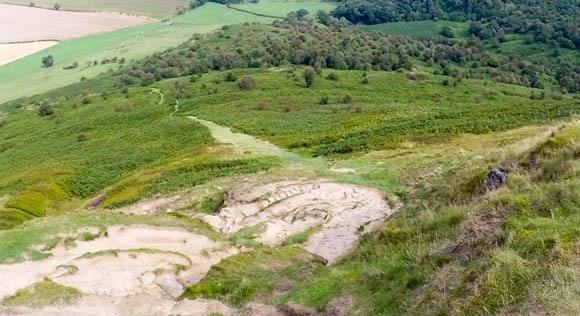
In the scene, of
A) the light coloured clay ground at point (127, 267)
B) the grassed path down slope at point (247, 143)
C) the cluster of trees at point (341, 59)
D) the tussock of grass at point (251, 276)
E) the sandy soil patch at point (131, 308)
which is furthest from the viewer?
the cluster of trees at point (341, 59)

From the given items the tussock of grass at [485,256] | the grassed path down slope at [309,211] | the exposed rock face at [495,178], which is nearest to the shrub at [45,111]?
the grassed path down slope at [309,211]

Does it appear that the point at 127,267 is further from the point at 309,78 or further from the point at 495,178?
the point at 309,78

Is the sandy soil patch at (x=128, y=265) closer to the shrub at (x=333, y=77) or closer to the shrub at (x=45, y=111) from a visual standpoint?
the shrub at (x=333, y=77)

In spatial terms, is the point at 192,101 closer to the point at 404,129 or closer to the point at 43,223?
the point at 404,129

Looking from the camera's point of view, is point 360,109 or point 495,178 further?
point 360,109

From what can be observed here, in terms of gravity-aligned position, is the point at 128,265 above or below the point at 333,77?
above

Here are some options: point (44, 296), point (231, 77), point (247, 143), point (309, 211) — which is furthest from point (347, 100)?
point (44, 296)

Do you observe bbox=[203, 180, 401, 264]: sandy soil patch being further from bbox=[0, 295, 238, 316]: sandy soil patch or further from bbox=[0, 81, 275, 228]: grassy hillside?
bbox=[0, 81, 275, 228]: grassy hillside
